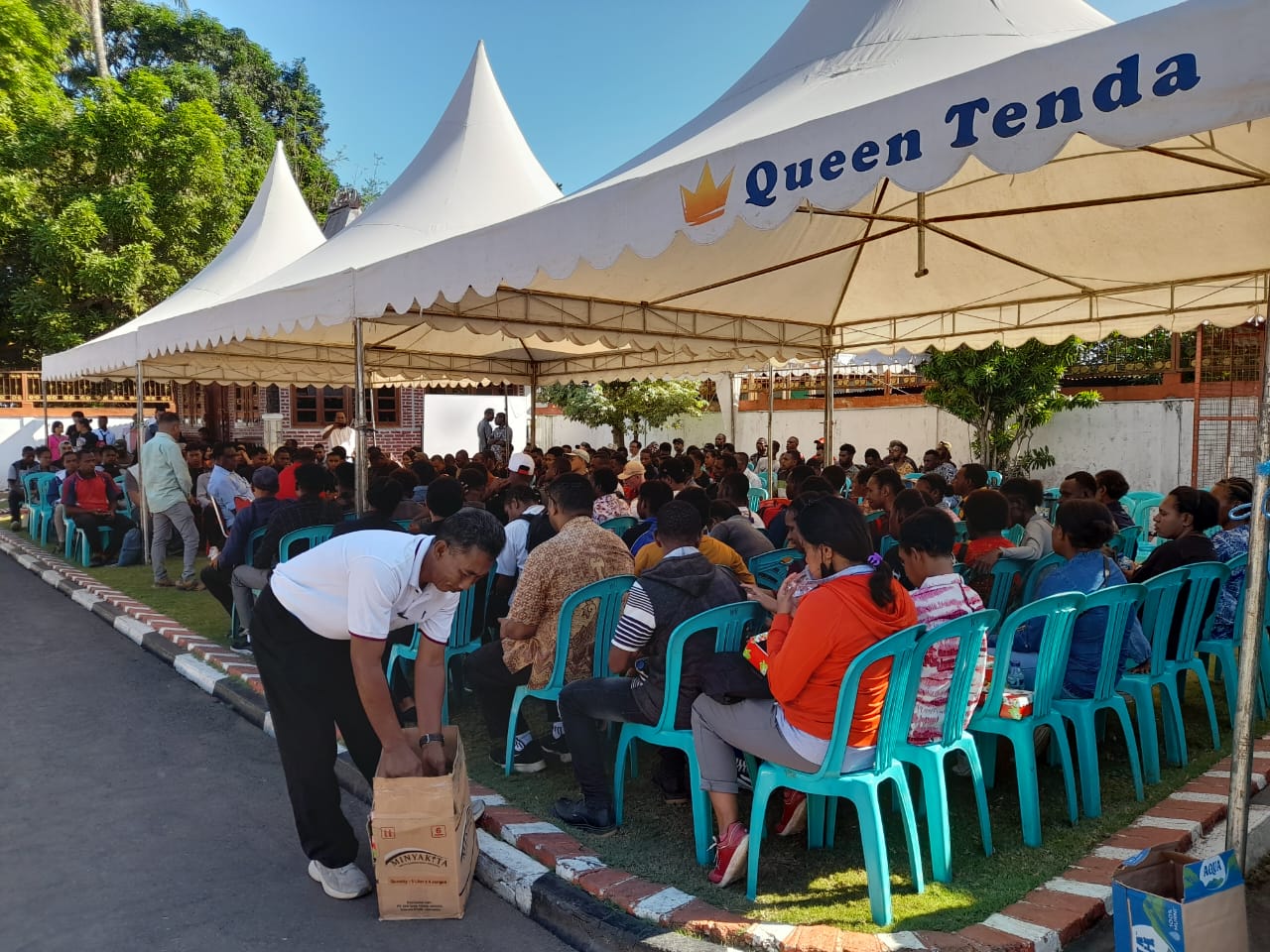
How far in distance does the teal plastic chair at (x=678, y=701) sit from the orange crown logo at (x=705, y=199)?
176 centimetres

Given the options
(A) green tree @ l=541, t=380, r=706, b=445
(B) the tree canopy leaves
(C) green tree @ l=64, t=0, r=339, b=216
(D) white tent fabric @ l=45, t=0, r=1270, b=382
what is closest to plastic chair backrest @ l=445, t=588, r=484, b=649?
(D) white tent fabric @ l=45, t=0, r=1270, b=382

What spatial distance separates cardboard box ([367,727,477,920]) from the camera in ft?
9.26

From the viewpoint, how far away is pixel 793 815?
11.2ft

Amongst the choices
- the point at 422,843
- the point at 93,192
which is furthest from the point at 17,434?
the point at 422,843

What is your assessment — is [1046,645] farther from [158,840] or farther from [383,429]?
[383,429]

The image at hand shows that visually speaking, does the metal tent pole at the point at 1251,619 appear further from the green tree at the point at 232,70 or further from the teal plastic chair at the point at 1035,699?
the green tree at the point at 232,70

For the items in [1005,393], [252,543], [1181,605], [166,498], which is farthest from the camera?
[1005,393]

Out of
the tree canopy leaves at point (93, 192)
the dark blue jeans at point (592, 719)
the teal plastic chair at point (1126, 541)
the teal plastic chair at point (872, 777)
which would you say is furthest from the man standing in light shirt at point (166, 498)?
the tree canopy leaves at point (93, 192)

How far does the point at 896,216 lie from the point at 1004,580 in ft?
10.1

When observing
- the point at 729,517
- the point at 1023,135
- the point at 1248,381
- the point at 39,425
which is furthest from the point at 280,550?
the point at 39,425

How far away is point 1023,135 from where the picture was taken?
9.69 ft

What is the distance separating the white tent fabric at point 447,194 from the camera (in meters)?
8.28

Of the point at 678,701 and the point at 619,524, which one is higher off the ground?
the point at 619,524

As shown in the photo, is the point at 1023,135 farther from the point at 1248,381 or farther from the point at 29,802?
the point at 1248,381
